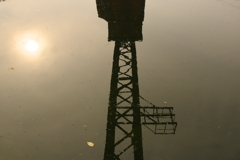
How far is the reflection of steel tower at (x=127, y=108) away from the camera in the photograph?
5897mm

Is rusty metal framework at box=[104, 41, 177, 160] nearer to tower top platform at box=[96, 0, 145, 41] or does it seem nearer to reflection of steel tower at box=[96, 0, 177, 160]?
reflection of steel tower at box=[96, 0, 177, 160]

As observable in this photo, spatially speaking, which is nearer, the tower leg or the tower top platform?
the tower leg

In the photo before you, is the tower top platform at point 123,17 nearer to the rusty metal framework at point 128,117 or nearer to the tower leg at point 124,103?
the tower leg at point 124,103

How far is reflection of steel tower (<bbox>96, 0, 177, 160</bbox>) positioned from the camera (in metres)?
5.90

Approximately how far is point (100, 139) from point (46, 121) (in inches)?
78.4

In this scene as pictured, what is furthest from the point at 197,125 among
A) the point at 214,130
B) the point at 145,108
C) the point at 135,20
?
the point at 135,20

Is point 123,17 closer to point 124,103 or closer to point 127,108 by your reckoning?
point 124,103

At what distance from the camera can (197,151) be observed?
571 centimetres

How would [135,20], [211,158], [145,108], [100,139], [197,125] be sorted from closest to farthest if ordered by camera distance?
[211,158] → [100,139] → [197,125] → [145,108] → [135,20]

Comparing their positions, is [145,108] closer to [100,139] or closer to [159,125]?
[159,125]

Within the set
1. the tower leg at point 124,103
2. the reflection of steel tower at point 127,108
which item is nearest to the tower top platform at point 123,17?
the reflection of steel tower at point 127,108

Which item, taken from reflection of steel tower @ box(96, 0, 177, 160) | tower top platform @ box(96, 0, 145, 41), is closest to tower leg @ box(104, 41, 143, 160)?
reflection of steel tower @ box(96, 0, 177, 160)

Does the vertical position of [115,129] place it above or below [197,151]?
above

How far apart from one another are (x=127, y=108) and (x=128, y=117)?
39 centimetres
